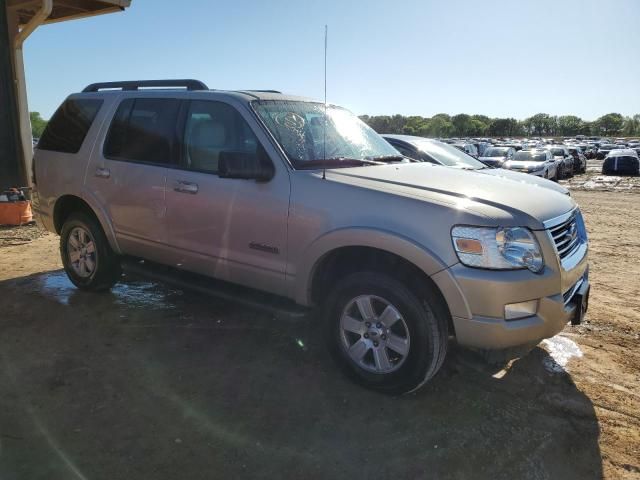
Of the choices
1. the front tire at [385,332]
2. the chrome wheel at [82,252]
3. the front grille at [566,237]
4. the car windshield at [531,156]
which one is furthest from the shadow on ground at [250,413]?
the car windshield at [531,156]

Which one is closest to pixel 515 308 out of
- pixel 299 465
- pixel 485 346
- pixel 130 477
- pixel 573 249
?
pixel 485 346

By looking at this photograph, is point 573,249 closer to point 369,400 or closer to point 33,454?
point 369,400

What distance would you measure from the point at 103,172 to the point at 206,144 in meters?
1.28

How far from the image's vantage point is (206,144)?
4113 millimetres

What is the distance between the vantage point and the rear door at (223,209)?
366cm

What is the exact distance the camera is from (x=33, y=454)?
8.98 feet

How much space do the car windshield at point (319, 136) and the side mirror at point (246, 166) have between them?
0.56 ft

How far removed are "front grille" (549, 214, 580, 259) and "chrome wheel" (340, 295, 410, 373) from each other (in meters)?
1.06

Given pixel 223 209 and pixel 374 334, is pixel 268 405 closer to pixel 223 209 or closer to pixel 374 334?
pixel 374 334

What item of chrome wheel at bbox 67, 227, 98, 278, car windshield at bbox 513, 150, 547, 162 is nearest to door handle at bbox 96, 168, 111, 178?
chrome wheel at bbox 67, 227, 98, 278

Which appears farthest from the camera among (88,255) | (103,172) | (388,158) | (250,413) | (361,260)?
(88,255)

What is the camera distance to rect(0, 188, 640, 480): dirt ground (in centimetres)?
272

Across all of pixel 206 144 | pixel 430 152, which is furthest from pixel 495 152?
pixel 206 144

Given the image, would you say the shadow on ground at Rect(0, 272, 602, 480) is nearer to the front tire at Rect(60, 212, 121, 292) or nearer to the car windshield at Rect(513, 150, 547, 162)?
the front tire at Rect(60, 212, 121, 292)
